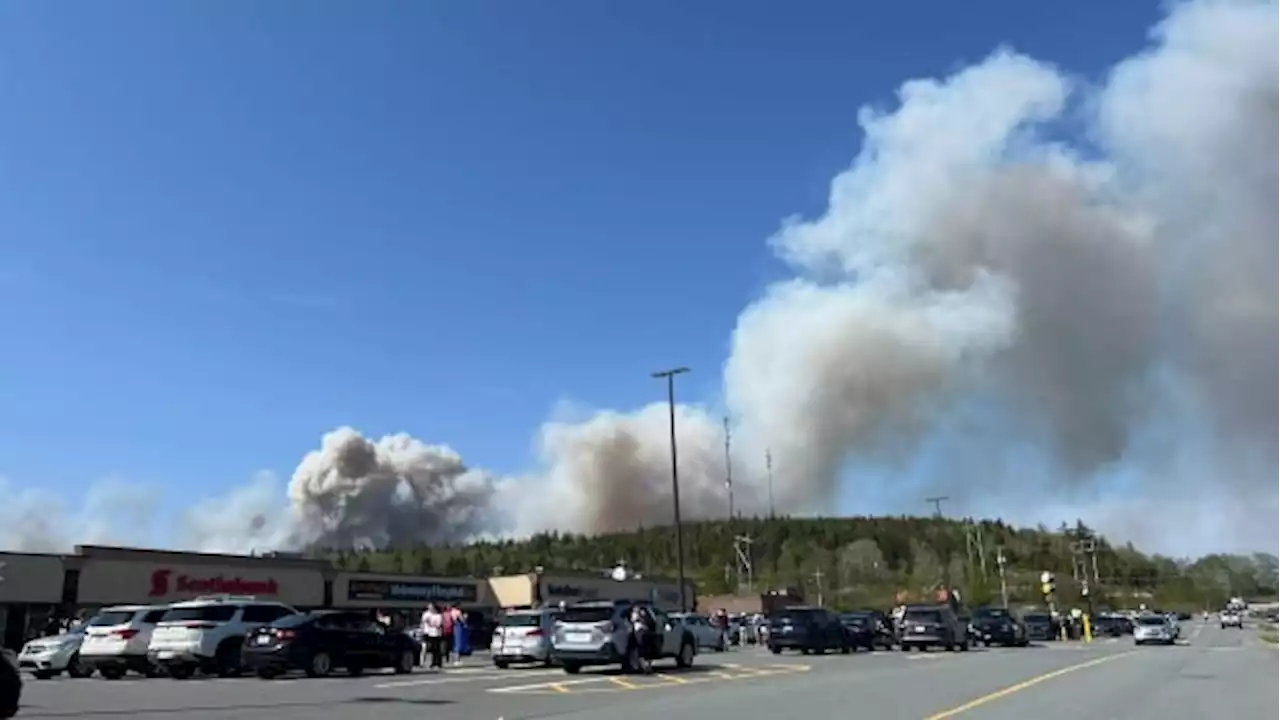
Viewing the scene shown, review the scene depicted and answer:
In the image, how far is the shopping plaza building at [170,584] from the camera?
48.5 metres

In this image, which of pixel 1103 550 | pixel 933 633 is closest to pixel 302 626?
pixel 933 633

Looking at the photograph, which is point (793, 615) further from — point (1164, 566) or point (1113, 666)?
point (1164, 566)

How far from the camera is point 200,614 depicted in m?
26.8

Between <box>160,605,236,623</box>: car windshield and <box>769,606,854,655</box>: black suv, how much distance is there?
68.7ft

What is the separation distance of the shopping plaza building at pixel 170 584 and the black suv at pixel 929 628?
1088 centimetres

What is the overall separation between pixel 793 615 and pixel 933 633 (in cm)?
602

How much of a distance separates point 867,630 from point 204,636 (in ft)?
95.5

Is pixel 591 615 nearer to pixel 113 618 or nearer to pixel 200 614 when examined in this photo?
pixel 200 614

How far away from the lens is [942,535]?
196500mm

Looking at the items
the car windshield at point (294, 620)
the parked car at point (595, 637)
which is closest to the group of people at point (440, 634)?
the parked car at point (595, 637)

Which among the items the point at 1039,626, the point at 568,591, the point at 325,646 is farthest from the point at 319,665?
the point at 568,591

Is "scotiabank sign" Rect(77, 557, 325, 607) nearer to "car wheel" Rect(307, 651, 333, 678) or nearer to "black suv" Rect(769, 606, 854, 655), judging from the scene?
"black suv" Rect(769, 606, 854, 655)

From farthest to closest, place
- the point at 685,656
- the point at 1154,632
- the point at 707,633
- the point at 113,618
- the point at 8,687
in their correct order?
the point at 1154,632
the point at 707,633
the point at 685,656
the point at 113,618
the point at 8,687

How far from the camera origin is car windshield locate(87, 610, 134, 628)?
28109 millimetres
